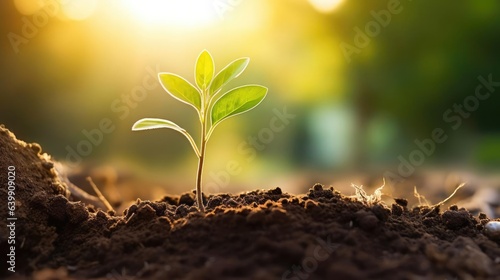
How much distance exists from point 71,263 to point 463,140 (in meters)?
4.62

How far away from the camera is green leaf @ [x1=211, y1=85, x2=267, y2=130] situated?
1716 mm

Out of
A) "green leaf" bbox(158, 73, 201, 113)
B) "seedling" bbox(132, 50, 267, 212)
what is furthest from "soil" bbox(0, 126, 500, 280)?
"green leaf" bbox(158, 73, 201, 113)

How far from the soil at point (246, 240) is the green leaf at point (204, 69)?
1.48 ft

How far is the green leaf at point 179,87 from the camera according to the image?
5.62ft

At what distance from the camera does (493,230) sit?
70.0 inches

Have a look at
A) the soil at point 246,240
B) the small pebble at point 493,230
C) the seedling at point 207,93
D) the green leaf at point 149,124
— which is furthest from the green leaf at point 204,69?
the small pebble at point 493,230

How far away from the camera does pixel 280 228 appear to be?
1.47 metres

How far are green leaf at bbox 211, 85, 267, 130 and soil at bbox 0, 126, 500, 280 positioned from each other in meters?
0.34

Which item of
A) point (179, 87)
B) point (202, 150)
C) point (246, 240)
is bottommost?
point (246, 240)

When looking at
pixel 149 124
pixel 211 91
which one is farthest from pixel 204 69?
pixel 149 124

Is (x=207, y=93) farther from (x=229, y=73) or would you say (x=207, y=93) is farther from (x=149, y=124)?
(x=149, y=124)

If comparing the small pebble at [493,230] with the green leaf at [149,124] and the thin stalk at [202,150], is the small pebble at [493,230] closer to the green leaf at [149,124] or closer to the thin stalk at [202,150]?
the thin stalk at [202,150]

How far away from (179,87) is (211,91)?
11cm

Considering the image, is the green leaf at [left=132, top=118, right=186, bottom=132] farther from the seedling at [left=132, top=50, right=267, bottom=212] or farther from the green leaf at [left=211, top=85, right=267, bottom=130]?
the green leaf at [left=211, top=85, right=267, bottom=130]
